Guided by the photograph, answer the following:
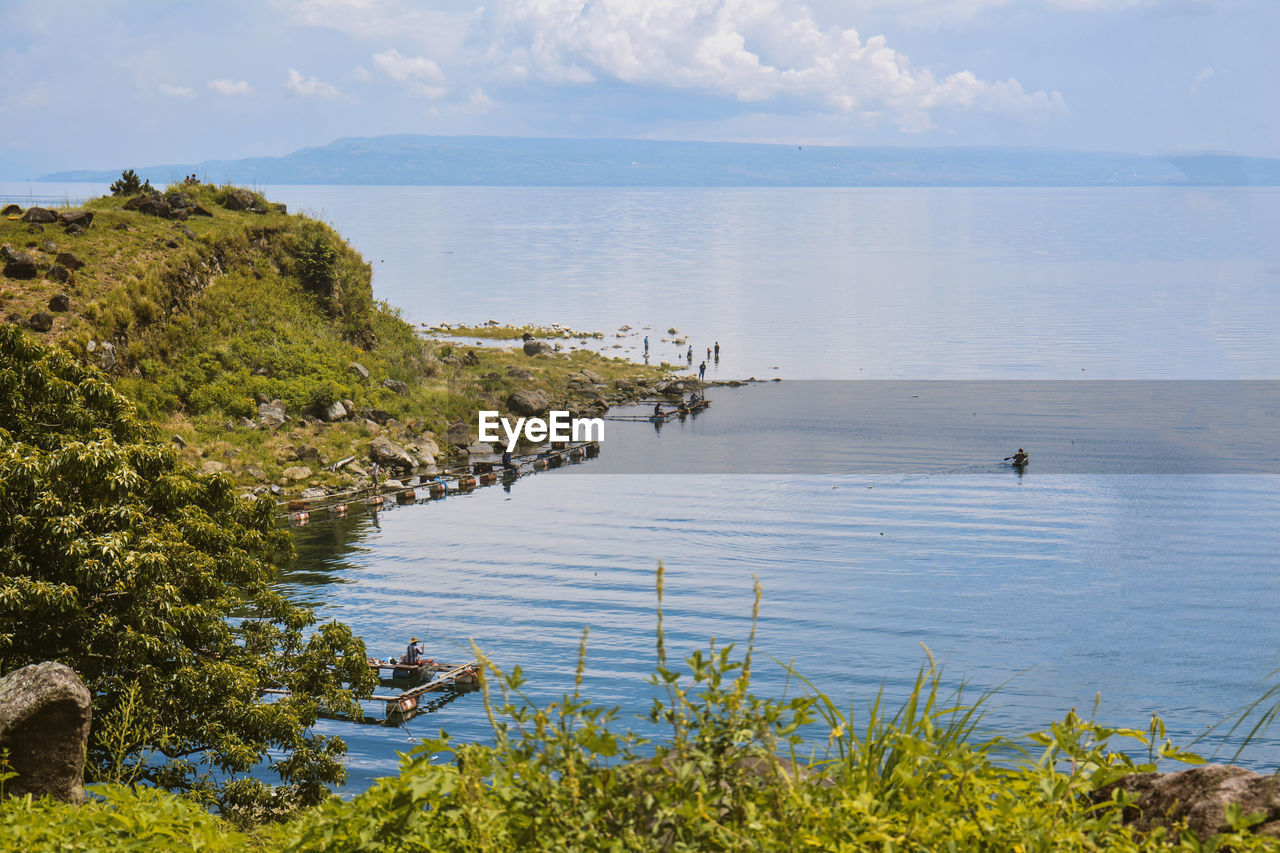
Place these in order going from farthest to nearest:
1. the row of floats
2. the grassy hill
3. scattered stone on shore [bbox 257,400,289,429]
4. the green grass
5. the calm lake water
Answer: scattered stone on shore [bbox 257,400,289,429]
the grassy hill
the row of floats
the calm lake water
the green grass

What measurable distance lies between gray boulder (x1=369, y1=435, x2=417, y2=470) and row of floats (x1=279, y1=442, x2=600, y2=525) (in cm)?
188

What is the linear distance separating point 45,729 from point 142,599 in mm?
5551

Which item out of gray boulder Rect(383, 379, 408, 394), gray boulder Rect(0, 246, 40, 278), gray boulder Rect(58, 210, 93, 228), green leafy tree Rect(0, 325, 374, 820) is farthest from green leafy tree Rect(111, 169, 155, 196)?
green leafy tree Rect(0, 325, 374, 820)

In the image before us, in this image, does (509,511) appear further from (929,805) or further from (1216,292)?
(1216,292)

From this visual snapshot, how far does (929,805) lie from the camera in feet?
17.2

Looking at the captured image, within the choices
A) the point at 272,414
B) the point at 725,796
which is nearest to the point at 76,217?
the point at 272,414

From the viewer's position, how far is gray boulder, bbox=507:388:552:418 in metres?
79.0

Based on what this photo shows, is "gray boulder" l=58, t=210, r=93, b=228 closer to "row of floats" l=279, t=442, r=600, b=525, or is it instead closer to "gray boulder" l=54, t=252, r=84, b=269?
"gray boulder" l=54, t=252, r=84, b=269

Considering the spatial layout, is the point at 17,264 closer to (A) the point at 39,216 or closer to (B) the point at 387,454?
(A) the point at 39,216

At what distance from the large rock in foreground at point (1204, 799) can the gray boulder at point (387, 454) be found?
61646 mm

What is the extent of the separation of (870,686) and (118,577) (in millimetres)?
26619

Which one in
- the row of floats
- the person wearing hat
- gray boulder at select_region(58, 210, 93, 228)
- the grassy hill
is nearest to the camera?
the person wearing hat

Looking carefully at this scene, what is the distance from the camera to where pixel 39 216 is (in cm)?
6303

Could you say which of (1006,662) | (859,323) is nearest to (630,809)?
(1006,662)
